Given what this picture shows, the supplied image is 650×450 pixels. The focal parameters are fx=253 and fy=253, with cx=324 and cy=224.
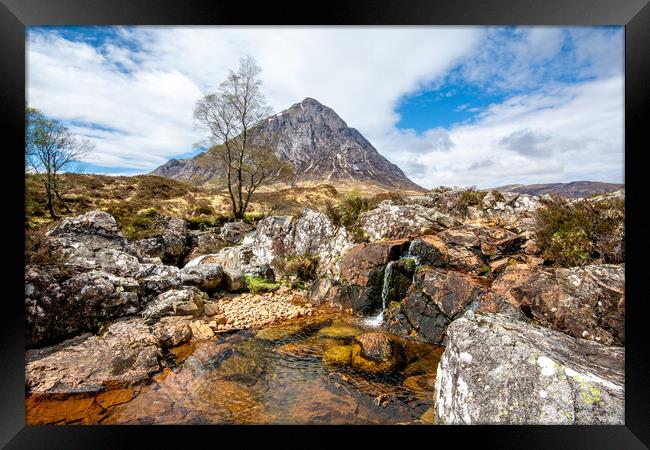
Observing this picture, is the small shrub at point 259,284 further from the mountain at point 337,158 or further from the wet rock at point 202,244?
the mountain at point 337,158

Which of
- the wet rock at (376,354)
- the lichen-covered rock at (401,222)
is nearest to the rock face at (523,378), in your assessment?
the wet rock at (376,354)

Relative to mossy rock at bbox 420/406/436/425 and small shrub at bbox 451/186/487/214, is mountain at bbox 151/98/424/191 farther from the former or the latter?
mossy rock at bbox 420/406/436/425

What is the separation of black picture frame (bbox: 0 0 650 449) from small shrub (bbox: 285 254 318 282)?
7312 mm

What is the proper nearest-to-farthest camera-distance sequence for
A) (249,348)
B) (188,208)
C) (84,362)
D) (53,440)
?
(53,440), (84,362), (249,348), (188,208)

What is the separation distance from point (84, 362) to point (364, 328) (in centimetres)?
576

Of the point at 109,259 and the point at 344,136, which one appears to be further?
the point at 344,136

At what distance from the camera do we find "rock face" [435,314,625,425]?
7.54 ft

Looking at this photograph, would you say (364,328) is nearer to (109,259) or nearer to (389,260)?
(389,260)

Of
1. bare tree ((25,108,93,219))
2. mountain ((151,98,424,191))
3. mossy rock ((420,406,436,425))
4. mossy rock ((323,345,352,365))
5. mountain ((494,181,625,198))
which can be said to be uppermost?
mountain ((151,98,424,191))

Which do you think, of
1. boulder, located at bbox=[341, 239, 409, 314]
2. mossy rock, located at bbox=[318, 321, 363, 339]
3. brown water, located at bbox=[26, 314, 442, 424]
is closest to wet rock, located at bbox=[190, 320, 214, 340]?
brown water, located at bbox=[26, 314, 442, 424]

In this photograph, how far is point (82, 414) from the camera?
352cm

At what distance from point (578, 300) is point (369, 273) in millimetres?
4704

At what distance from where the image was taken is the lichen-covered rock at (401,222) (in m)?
8.51
